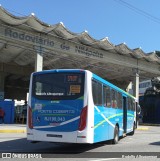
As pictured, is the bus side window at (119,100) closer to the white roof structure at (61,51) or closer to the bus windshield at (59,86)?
the bus windshield at (59,86)

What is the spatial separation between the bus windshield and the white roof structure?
1403 centimetres

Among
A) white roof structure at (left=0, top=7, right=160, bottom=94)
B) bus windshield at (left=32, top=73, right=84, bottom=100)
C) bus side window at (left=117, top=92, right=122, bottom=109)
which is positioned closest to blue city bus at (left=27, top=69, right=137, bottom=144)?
bus windshield at (left=32, top=73, right=84, bottom=100)

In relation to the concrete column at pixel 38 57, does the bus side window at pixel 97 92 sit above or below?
below

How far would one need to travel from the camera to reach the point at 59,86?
12961 millimetres

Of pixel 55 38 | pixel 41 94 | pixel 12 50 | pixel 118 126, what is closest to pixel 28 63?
pixel 12 50

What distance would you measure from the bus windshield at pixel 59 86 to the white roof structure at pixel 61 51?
1403cm

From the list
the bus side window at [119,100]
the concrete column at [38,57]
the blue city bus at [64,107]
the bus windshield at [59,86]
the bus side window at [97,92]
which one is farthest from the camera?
the concrete column at [38,57]

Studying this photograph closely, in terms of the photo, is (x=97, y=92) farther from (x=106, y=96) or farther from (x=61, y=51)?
(x=61, y=51)

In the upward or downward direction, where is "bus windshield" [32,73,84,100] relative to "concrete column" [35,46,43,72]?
downward

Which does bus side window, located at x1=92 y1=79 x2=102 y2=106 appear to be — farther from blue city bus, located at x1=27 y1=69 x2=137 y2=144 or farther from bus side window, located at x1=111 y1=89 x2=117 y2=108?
bus side window, located at x1=111 y1=89 x2=117 y2=108

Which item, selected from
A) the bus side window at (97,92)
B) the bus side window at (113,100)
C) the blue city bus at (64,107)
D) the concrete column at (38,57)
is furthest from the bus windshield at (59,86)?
the concrete column at (38,57)

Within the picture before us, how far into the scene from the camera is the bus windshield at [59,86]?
12789mm

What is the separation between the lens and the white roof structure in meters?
28.1

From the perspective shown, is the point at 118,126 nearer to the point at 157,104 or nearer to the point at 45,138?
the point at 45,138
